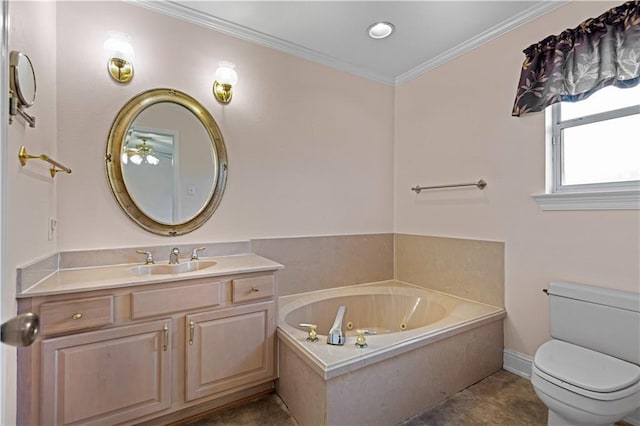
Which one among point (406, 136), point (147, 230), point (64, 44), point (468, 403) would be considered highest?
point (64, 44)

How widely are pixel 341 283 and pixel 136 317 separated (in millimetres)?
1693

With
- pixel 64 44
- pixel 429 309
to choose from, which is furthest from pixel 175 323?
pixel 429 309

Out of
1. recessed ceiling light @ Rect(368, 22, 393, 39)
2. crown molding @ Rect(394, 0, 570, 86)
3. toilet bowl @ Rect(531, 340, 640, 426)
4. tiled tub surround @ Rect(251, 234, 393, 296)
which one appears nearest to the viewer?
toilet bowl @ Rect(531, 340, 640, 426)

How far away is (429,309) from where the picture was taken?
2555 mm

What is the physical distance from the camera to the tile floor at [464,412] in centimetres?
171

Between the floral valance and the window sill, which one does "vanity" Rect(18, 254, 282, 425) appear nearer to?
the window sill

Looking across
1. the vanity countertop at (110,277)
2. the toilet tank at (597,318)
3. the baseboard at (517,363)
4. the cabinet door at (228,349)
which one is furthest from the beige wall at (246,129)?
the toilet tank at (597,318)

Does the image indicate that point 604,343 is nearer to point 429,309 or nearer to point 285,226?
point 429,309

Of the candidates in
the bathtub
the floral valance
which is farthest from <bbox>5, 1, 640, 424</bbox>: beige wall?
the bathtub

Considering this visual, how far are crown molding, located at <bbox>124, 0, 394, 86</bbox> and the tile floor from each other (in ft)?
8.34

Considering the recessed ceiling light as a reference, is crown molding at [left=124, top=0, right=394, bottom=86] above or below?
below

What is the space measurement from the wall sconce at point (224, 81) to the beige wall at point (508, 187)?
5.61 feet

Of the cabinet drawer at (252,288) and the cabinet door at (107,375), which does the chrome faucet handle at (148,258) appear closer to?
the cabinet door at (107,375)

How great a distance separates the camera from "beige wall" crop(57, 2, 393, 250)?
1819 mm
